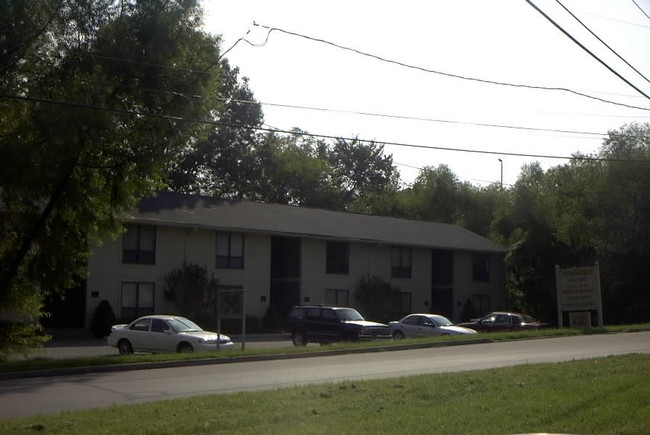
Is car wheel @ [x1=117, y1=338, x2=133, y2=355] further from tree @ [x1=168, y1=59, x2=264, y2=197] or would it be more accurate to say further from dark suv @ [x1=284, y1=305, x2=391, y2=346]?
tree @ [x1=168, y1=59, x2=264, y2=197]

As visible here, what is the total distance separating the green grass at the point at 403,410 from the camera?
10445mm

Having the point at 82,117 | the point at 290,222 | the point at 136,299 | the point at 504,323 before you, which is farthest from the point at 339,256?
the point at 82,117

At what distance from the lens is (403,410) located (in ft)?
38.6

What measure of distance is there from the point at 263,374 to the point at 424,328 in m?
15.7


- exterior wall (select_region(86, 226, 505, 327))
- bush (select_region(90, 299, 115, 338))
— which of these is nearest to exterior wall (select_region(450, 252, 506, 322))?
exterior wall (select_region(86, 226, 505, 327))

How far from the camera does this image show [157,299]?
4044 centimetres

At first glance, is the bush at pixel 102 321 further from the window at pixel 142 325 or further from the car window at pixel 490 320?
the car window at pixel 490 320

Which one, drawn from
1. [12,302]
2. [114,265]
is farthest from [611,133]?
[12,302]

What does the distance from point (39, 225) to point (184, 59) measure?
603 centimetres

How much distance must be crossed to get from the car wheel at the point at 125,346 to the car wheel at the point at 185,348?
2192mm

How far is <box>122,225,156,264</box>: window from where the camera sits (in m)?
39.7

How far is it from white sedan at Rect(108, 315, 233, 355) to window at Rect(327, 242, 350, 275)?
67.1ft

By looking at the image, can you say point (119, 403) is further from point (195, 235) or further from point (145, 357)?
point (195, 235)

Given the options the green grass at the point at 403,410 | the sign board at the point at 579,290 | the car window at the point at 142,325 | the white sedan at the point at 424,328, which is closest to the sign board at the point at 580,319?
the sign board at the point at 579,290
